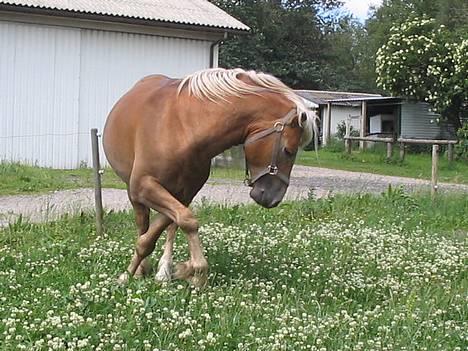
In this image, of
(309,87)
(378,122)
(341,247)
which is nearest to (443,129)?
(378,122)

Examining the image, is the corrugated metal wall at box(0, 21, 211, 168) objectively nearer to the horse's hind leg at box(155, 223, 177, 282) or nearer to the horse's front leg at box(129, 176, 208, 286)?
the horse's hind leg at box(155, 223, 177, 282)

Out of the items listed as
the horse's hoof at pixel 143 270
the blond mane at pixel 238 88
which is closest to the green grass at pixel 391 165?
the horse's hoof at pixel 143 270

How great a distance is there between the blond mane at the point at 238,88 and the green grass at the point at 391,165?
17391 millimetres

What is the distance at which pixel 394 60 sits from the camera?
36688 millimetres

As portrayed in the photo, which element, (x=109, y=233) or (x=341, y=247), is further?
(x=109, y=233)

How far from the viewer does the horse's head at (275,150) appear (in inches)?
254

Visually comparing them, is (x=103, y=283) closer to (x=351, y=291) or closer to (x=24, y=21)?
(x=351, y=291)

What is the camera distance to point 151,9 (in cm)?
2311

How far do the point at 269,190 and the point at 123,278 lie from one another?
1.36 metres

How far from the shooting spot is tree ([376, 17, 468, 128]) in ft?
113

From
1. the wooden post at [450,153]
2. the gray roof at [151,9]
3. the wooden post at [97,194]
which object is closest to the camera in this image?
the wooden post at [97,194]

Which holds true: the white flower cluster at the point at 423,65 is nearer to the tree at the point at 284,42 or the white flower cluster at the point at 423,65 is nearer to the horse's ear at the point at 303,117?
the tree at the point at 284,42

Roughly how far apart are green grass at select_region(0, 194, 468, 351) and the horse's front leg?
0.12 m

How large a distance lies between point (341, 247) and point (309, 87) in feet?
175
